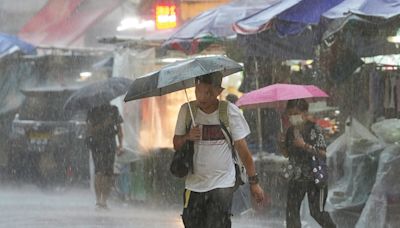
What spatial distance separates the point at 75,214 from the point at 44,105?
506cm

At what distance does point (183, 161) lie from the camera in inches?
211

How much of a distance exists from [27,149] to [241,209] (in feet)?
19.2

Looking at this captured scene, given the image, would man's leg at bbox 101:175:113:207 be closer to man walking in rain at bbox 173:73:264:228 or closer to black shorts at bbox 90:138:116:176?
black shorts at bbox 90:138:116:176

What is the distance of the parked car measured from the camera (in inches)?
554

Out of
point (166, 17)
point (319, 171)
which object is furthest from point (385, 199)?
point (166, 17)

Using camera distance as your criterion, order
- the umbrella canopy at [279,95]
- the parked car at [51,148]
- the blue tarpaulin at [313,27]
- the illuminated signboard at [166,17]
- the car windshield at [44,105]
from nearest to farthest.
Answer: the umbrella canopy at [279,95] → the blue tarpaulin at [313,27] → the parked car at [51,148] → the car windshield at [44,105] → the illuminated signboard at [166,17]

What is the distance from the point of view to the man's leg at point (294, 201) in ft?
24.1

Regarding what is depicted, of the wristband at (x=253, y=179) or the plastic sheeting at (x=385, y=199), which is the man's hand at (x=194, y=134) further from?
the plastic sheeting at (x=385, y=199)

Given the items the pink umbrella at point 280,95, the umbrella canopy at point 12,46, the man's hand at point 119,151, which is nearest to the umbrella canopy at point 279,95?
the pink umbrella at point 280,95

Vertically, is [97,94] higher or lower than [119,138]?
higher

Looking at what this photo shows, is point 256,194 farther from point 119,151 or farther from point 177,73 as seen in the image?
point 119,151

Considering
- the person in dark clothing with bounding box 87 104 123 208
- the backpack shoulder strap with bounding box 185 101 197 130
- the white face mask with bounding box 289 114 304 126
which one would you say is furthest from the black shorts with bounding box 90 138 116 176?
the backpack shoulder strap with bounding box 185 101 197 130

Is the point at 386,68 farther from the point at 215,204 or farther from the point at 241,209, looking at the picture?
the point at 215,204

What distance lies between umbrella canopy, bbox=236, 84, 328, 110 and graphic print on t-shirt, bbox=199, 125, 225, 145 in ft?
7.40
